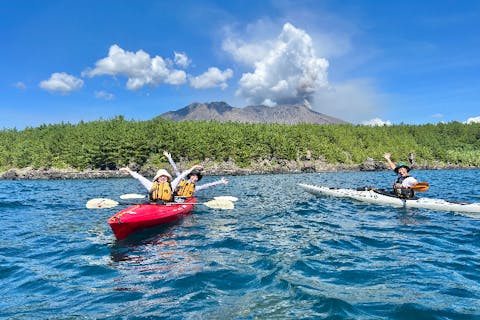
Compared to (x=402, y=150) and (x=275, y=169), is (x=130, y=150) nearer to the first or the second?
(x=275, y=169)

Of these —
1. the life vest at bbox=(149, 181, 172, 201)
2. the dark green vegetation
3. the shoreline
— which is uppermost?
the dark green vegetation

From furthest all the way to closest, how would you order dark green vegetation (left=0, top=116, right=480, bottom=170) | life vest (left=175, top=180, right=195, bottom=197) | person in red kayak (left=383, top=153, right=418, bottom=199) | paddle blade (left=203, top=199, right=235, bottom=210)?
dark green vegetation (left=0, top=116, right=480, bottom=170), life vest (left=175, top=180, right=195, bottom=197), person in red kayak (left=383, top=153, right=418, bottom=199), paddle blade (left=203, top=199, right=235, bottom=210)

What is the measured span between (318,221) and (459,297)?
7.98 metres

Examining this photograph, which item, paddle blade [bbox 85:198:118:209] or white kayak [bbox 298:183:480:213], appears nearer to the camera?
paddle blade [bbox 85:198:118:209]

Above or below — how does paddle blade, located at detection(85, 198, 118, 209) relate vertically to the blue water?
above

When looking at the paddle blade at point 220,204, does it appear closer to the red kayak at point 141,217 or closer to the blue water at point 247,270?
the blue water at point 247,270

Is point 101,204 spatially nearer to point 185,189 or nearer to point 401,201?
point 185,189

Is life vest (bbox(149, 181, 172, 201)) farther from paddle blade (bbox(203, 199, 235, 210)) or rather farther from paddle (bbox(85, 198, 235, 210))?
paddle blade (bbox(203, 199, 235, 210))

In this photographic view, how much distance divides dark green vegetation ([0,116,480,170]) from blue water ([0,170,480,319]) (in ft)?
267

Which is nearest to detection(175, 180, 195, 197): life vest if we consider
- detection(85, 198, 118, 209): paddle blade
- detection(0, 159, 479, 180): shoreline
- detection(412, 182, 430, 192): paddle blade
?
detection(85, 198, 118, 209): paddle blade

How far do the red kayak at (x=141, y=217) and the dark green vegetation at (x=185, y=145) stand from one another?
3142 inches

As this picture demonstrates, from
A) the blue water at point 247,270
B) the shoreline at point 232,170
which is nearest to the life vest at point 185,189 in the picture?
the blue water at point 247,270

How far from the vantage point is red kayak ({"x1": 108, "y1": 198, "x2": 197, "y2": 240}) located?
1030 centimetres

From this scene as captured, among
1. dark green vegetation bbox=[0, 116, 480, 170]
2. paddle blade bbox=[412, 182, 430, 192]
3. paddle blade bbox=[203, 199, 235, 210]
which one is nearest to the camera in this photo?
paddle blade bbox=[203, 199, 235, 210]
